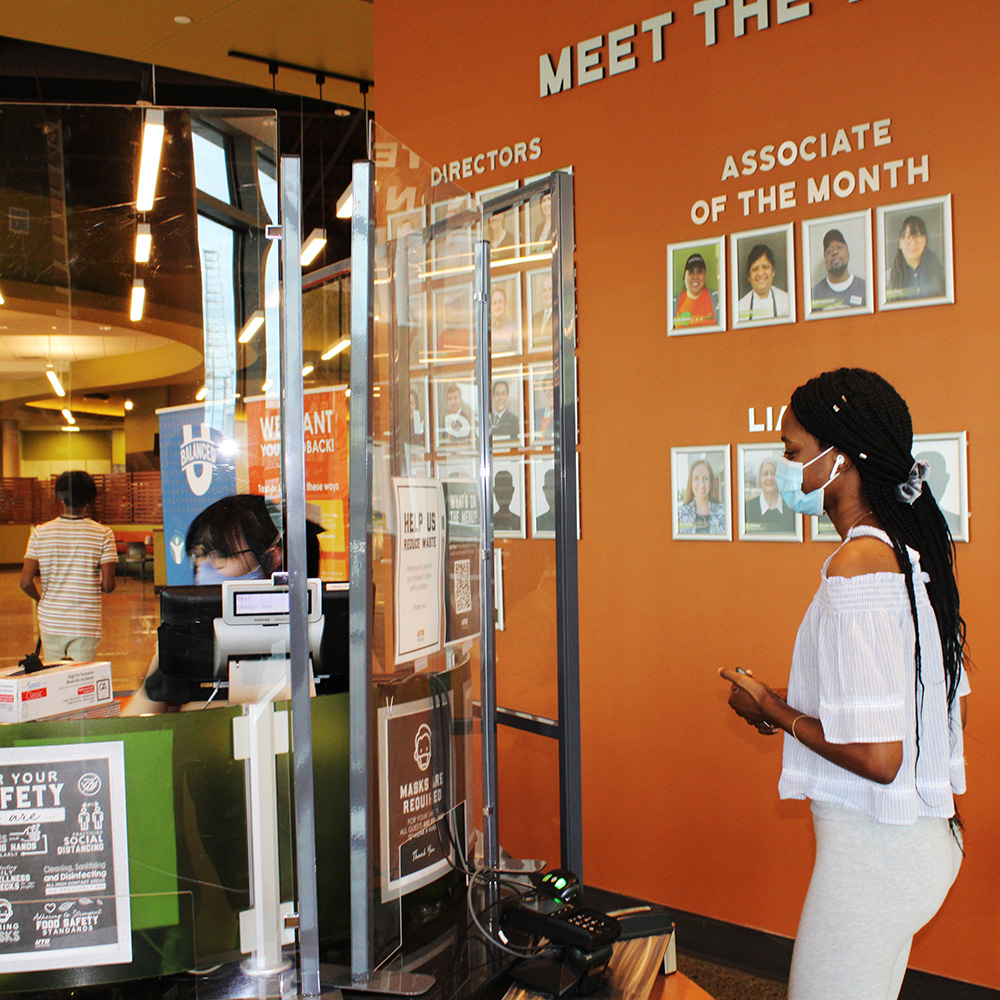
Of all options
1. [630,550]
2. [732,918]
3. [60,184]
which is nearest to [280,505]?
[60,184]

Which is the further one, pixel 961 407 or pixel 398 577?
pixel 961 407

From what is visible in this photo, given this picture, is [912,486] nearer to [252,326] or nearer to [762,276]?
[252,326]

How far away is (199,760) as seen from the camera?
1.58 m

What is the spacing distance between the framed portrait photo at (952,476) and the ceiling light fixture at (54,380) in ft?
7.68

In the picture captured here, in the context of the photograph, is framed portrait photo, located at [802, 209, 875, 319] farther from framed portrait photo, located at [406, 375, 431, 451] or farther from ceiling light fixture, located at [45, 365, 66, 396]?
ceiling light fixture, located at [45, 365, 66, 396]

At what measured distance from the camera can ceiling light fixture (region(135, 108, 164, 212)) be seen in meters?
1.56

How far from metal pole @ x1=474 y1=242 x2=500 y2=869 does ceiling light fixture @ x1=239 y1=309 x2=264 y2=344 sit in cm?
57

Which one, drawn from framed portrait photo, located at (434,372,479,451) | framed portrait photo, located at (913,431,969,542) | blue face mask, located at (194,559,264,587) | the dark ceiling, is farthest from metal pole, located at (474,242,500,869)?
the dark ceiling

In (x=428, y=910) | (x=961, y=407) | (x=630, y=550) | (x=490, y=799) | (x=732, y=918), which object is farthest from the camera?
(x=630, y=550)

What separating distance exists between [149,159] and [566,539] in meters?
1.17

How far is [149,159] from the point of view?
5.29ft

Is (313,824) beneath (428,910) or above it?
above

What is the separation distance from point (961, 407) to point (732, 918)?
190 centimetres

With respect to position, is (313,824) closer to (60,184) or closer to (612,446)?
(60,184)
